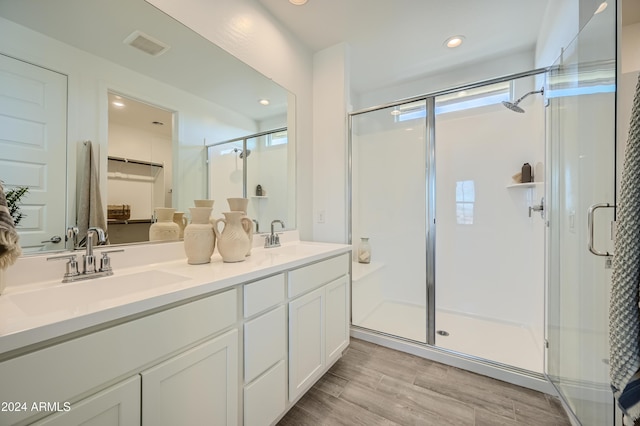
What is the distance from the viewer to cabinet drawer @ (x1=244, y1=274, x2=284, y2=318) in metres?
1.09

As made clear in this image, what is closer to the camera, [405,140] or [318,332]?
[318,332]

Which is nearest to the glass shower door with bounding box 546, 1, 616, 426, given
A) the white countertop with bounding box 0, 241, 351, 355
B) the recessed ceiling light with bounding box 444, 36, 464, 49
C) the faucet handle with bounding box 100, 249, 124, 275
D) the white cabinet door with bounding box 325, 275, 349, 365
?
the recessed ceiling light with bounding box 444, 36, 464, 49

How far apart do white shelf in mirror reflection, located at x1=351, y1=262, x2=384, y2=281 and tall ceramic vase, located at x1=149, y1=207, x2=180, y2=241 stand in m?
1.70

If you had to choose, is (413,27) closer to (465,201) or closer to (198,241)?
(465,201)

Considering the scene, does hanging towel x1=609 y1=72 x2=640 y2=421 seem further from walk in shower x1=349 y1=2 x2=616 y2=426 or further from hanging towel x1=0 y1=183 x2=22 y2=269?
hanging towel x1=0 y1=183 x2=22 y2=269

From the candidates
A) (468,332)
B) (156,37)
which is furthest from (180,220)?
(468,332)

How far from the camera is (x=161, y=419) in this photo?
31.1 inches

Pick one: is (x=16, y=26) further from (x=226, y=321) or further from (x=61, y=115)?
(x=226, y=321)

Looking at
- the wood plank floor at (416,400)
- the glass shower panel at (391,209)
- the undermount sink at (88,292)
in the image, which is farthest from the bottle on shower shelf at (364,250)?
the undermount sink at (88,292)

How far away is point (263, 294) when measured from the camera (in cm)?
117

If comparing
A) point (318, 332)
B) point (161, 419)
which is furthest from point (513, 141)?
point (161, 419)

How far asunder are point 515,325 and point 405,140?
2.25m

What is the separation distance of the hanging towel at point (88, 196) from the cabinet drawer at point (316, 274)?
0.93m

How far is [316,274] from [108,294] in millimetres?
990
